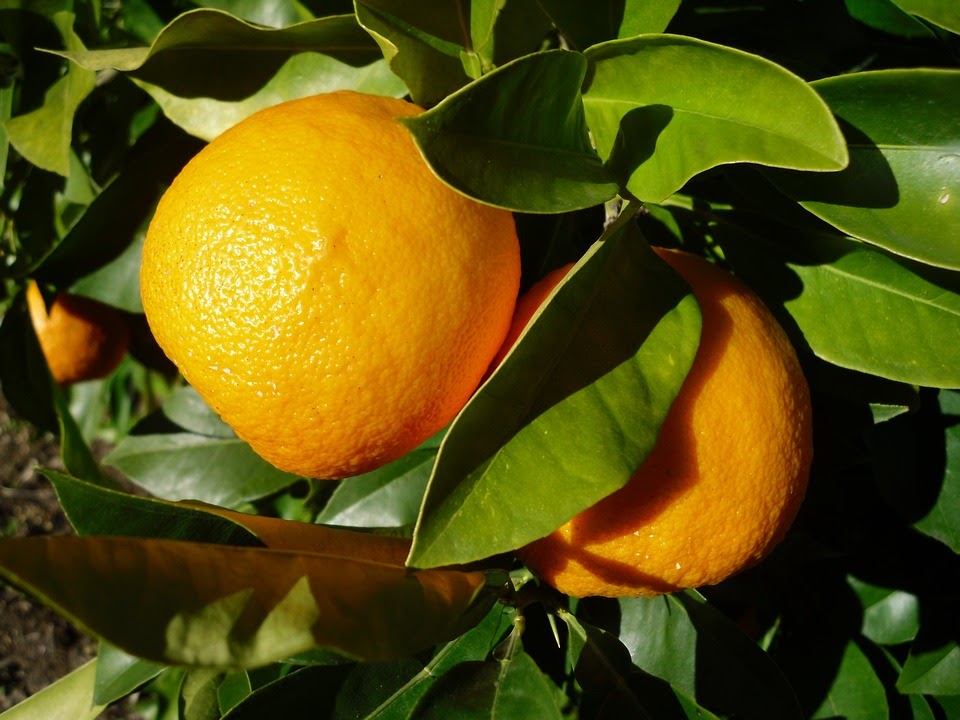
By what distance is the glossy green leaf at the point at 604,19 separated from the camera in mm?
780

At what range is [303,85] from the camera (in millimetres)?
911

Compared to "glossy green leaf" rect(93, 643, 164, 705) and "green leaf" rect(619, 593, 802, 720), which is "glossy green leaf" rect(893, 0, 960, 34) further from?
"glossy green leaf" rect(93, 643, 164, 705)

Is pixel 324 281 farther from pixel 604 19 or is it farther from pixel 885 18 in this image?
pixel 885 18

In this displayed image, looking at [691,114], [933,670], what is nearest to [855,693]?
[933,670]

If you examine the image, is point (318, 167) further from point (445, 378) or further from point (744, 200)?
point (744, 200)

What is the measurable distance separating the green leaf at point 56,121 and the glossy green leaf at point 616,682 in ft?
2.88

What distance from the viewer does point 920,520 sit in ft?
3.54

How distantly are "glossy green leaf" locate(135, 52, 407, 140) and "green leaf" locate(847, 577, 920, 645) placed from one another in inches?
42.7

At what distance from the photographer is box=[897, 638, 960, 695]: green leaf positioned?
1.17 m

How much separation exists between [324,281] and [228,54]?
41 centimetres

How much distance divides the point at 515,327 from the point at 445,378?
0.36 ft

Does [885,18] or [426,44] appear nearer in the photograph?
[426,44]

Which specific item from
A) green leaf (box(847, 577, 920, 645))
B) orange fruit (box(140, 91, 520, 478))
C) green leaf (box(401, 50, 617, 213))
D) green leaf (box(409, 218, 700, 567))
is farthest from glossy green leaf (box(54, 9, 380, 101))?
green leaf (box(847, 577, 920, 645))

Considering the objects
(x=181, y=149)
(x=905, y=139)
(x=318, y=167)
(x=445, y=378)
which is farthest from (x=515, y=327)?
(x=181, y=149)
